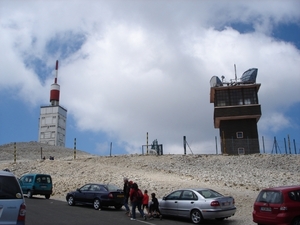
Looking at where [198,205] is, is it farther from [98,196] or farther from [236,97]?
[236,97]

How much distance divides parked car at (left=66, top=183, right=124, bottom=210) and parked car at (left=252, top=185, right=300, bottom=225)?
27.1 feet

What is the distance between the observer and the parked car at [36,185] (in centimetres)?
2339

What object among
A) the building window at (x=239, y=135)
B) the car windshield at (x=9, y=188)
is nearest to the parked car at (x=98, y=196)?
the car windshield at (x=9, y=188)

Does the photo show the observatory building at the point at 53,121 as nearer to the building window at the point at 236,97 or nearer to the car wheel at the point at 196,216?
the building window at the point at 236,97

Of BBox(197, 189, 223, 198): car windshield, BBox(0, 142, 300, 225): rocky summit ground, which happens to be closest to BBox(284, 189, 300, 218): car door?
BBox(197, 189, 223, 198): car windshield

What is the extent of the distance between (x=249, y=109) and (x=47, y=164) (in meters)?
24.1

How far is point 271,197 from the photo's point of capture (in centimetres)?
1151

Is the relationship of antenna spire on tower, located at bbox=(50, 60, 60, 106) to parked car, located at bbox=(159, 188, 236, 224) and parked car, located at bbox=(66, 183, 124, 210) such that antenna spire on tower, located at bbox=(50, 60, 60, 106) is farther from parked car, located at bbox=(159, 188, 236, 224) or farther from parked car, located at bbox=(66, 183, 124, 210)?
parked car, located at bbox=(159, 188, 236, 224)

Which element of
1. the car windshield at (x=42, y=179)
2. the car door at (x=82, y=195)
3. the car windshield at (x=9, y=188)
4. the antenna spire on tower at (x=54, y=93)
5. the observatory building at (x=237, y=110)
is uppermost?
the antenna spire on tower at (x=54, y=93)

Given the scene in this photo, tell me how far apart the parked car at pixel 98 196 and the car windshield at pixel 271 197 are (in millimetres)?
8381

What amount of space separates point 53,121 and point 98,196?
277 feet

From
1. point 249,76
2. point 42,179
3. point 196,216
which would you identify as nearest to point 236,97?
point 249,76

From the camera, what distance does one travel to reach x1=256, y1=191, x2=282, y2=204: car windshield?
442 inches

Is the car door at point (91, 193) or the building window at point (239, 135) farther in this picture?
the building window at point (239, 135)
